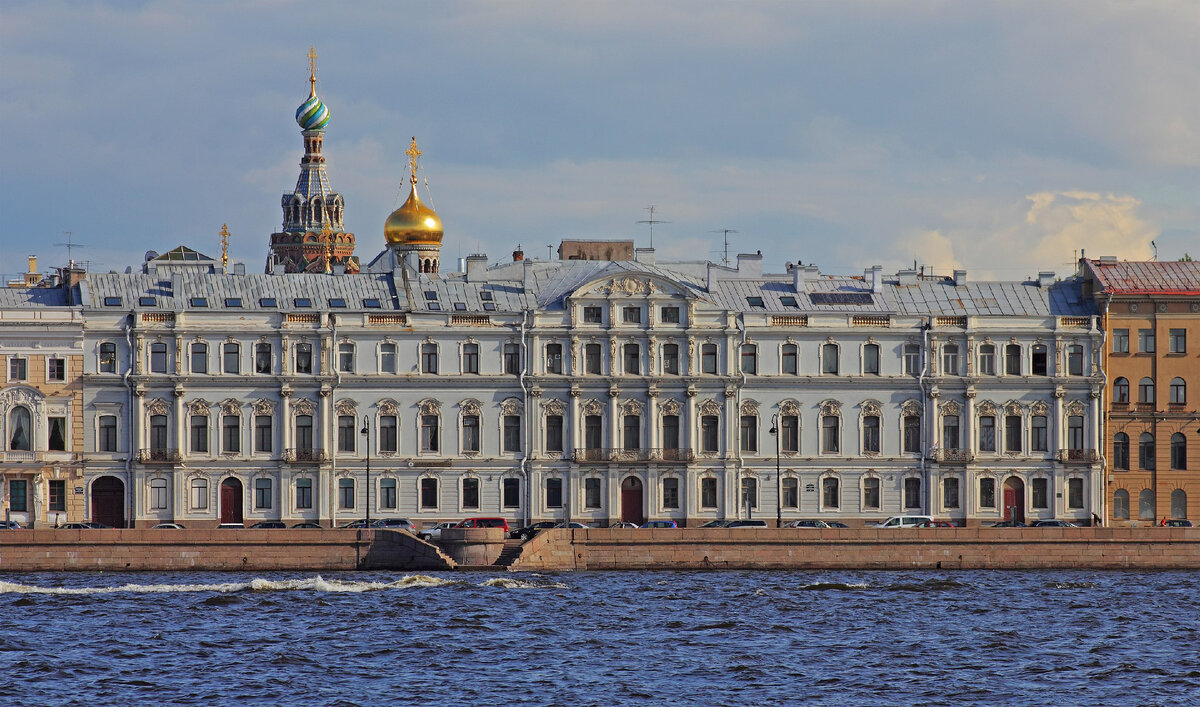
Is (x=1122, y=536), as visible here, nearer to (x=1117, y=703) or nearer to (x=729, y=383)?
(x=729, y=383)

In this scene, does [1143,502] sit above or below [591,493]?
below

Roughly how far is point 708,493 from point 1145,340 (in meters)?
15.8

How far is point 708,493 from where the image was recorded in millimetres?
78625

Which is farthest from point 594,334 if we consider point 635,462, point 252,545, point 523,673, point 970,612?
point 523,673

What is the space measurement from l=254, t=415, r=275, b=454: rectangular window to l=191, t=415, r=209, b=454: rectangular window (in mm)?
1576

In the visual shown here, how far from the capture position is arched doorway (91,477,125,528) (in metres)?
76.4

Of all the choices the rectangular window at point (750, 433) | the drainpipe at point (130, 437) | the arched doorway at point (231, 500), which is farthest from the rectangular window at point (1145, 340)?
the drainpipe at point (130, 437)

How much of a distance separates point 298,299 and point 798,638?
1163 inches

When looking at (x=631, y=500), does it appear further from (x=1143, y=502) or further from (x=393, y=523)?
(x=1143, y=502)

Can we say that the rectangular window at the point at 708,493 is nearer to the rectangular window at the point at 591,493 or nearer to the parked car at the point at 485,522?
the rectangular window at the point at 591,493

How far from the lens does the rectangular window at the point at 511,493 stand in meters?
77.9

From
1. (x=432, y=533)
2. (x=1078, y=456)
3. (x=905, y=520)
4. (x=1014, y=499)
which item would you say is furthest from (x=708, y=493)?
(x=1078, y=456)

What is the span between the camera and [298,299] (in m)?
78.8

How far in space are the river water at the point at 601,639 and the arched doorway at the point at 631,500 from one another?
938 cm
